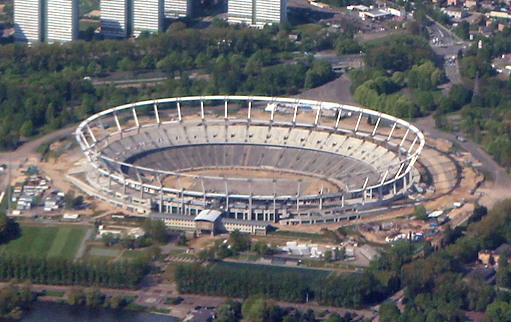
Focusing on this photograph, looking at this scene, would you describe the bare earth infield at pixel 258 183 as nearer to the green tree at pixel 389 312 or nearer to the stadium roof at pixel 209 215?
the stadium roof at pixel 209 215

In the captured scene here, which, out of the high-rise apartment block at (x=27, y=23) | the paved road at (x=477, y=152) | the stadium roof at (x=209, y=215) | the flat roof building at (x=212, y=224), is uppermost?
the high-rise apartment block at (x=27, y=23)

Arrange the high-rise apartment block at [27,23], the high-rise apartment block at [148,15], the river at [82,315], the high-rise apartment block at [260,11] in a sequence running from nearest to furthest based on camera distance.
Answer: the river at [82,315]
the high-rise apartment block at [27,23]
the high-rise apartment block at [148,15]
the high-rise apartment block at [260,11]

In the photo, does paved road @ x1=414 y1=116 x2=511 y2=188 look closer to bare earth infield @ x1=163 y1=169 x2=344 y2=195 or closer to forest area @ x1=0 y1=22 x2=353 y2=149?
bare earth infield @ x1=163 y1=169 x2=344 y2=195

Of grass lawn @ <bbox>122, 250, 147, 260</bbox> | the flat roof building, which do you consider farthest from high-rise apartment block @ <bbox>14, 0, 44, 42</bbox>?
grass lawn @ <bbox>122, 250, 147, 260</bbox>

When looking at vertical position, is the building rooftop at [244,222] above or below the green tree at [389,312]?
above

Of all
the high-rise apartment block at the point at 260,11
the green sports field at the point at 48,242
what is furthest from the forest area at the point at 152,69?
the green sports field at the point at 48,242

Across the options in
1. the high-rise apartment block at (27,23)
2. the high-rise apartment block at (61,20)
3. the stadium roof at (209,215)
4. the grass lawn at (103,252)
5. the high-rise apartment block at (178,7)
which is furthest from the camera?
the high-rise apartment block at (178,7)

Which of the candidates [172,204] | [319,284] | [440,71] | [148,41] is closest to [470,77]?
[440,71]
